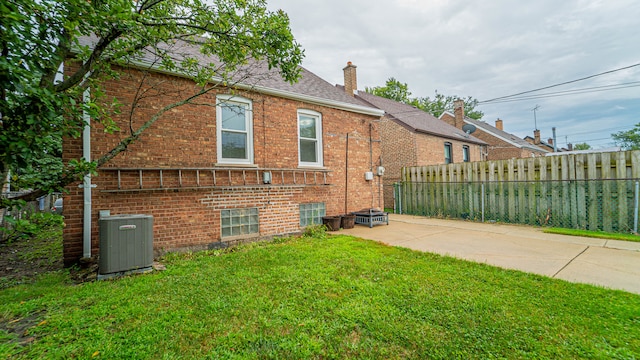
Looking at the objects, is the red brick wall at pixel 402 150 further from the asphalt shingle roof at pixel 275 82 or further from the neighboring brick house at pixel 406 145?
the asphalt shingle roof at pixel 275 82

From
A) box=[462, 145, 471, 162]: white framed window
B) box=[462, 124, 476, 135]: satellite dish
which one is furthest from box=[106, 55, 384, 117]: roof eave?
box=[462, 124, 476, 135]: satellite dish

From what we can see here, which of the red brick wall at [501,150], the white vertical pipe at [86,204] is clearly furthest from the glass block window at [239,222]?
the red brick wall at [501,150]

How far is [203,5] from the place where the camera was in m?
3.68

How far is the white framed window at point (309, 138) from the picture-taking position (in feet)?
23.4

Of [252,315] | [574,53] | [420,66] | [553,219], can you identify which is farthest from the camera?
[420,66]

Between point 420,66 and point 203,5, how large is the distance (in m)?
19.8

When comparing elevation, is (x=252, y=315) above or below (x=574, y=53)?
below

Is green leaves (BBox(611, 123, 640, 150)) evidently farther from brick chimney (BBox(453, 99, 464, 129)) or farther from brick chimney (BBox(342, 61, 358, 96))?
brick chimney (BBox(342, 61, 358, 96))

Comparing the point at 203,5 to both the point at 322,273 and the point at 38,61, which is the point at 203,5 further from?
the point at 322,273

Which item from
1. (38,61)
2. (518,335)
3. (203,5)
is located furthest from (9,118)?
(518,335)

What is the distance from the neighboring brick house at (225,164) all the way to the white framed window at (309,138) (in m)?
0.03

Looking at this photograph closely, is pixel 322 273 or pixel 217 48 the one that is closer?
pixel 322 273

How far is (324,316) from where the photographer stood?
2.49 m

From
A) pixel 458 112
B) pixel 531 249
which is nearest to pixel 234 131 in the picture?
pixel 531 249
